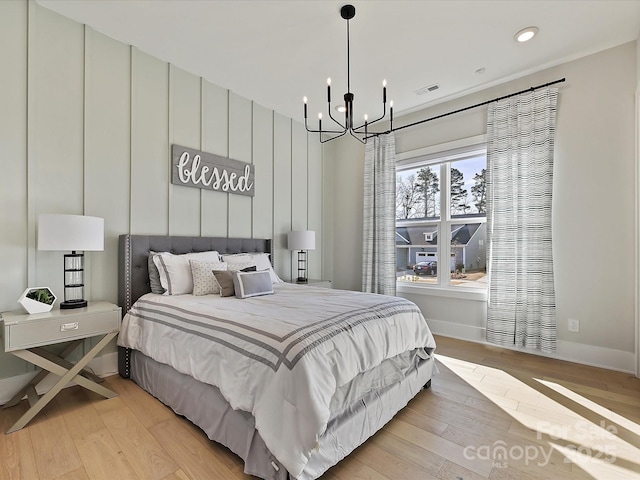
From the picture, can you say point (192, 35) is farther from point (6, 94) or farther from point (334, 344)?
point (334, 344)

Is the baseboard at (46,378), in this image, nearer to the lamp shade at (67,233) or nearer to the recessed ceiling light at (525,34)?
the lamp shade at (67,233)

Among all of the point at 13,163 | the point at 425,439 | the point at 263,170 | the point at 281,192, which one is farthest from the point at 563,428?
the point at 13,163

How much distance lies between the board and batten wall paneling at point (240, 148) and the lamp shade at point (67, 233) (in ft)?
5.02

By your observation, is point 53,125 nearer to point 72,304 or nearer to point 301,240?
point 72,304

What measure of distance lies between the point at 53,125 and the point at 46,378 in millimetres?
1947

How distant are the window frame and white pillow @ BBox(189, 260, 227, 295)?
8.43ft

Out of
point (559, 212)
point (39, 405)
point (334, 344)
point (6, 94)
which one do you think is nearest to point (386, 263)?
point (559, 212)

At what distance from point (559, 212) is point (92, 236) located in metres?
4.12

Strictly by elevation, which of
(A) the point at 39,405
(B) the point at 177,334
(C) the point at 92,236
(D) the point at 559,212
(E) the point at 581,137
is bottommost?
(A) the point at 39,405

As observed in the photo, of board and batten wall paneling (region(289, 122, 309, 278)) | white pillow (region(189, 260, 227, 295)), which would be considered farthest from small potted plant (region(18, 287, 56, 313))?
board and batten wall paneling (region(289, 122, 309, 278))

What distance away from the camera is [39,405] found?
1.94 meters

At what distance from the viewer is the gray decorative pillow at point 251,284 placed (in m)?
2.55

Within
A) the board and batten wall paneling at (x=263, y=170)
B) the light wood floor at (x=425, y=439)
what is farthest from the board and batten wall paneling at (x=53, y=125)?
the board and batten wall paneling at (x=263, y=170)

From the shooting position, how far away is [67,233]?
2111mm
